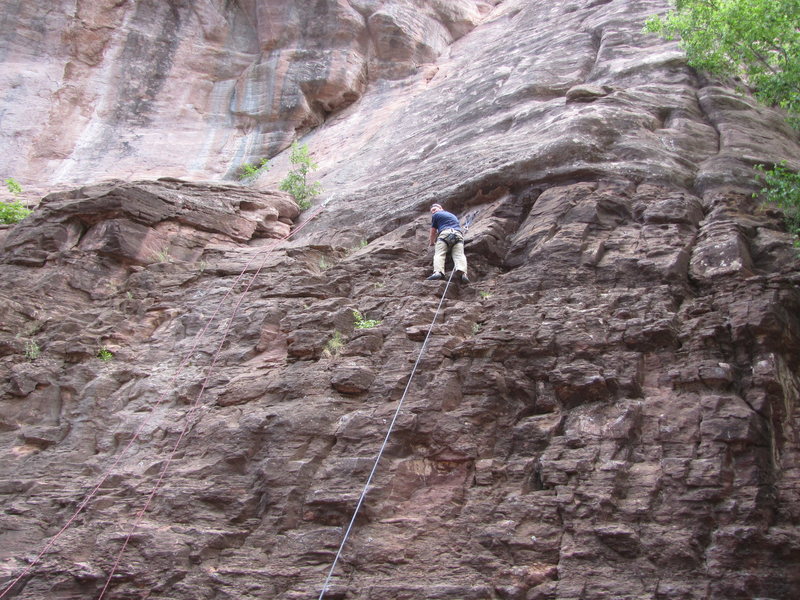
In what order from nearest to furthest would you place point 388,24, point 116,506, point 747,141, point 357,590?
point 357,590 → point 116,506 → point 747,141 → point 388,24

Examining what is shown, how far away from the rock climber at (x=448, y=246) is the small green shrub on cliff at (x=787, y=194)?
415 cm

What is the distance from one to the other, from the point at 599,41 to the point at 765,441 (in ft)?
39.7

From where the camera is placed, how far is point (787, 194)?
9.81 m

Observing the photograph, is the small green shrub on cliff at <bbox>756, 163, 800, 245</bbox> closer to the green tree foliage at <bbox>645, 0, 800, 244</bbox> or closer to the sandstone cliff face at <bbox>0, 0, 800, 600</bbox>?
the green tree foliage at <bbox>645, 0, 800, 244</bbox>

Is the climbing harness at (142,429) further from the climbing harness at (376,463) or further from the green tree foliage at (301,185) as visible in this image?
the green tree foliage at (301,185)

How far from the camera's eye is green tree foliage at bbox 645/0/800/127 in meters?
10.9

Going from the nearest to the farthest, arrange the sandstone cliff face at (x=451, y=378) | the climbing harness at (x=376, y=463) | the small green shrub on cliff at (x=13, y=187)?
the sandstone cliff face at (x=451, y=378) < the climbing harness at (x=376, y=463) < the small green shrub on cliff at (x=13, y=187)

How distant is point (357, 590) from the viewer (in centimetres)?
698

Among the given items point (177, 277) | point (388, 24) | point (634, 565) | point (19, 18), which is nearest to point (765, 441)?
point (634, 565)

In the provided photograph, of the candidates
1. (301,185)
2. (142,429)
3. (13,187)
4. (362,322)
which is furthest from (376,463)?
(13,187)

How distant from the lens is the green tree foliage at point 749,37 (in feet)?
35.7

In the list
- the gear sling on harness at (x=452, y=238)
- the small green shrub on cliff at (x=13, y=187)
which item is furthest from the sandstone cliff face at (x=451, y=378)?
the small green shrub on cliff at (x=13, y=187)

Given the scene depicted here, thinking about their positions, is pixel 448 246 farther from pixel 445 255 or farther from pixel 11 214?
pixel 11 214

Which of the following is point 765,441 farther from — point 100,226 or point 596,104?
point 100,226
